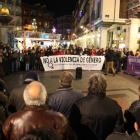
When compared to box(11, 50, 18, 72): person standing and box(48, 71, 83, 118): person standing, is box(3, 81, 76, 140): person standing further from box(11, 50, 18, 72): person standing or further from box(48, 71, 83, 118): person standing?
box(11, 50, 18, 72): person standing

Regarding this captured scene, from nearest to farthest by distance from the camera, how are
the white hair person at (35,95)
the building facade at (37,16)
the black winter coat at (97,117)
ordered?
the white hair person at (35,95)
the black winter coat at (97,117)
the building facade at (37,16)

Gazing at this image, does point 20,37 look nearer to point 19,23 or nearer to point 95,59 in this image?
point 95,59

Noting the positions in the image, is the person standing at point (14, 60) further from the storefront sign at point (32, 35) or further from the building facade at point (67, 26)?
the building facade at point (67, 26)

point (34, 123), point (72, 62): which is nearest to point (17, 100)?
point (34, 123)

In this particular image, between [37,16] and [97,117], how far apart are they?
6773 centimetres

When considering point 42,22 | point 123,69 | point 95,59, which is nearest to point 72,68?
point 95,59

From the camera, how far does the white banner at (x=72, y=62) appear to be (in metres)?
12.8

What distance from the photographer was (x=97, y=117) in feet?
7.80

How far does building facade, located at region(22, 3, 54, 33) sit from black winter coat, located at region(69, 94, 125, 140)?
54.1m

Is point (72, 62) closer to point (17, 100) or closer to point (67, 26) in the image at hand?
point (17, 100)

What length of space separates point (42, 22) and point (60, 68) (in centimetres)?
5997

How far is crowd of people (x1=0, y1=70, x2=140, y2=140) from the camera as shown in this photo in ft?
5.61

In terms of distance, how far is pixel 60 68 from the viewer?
13.1 metres

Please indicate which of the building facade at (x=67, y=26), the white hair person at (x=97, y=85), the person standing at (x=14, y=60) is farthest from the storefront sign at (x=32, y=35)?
the building facade at (x=67, y=26)
